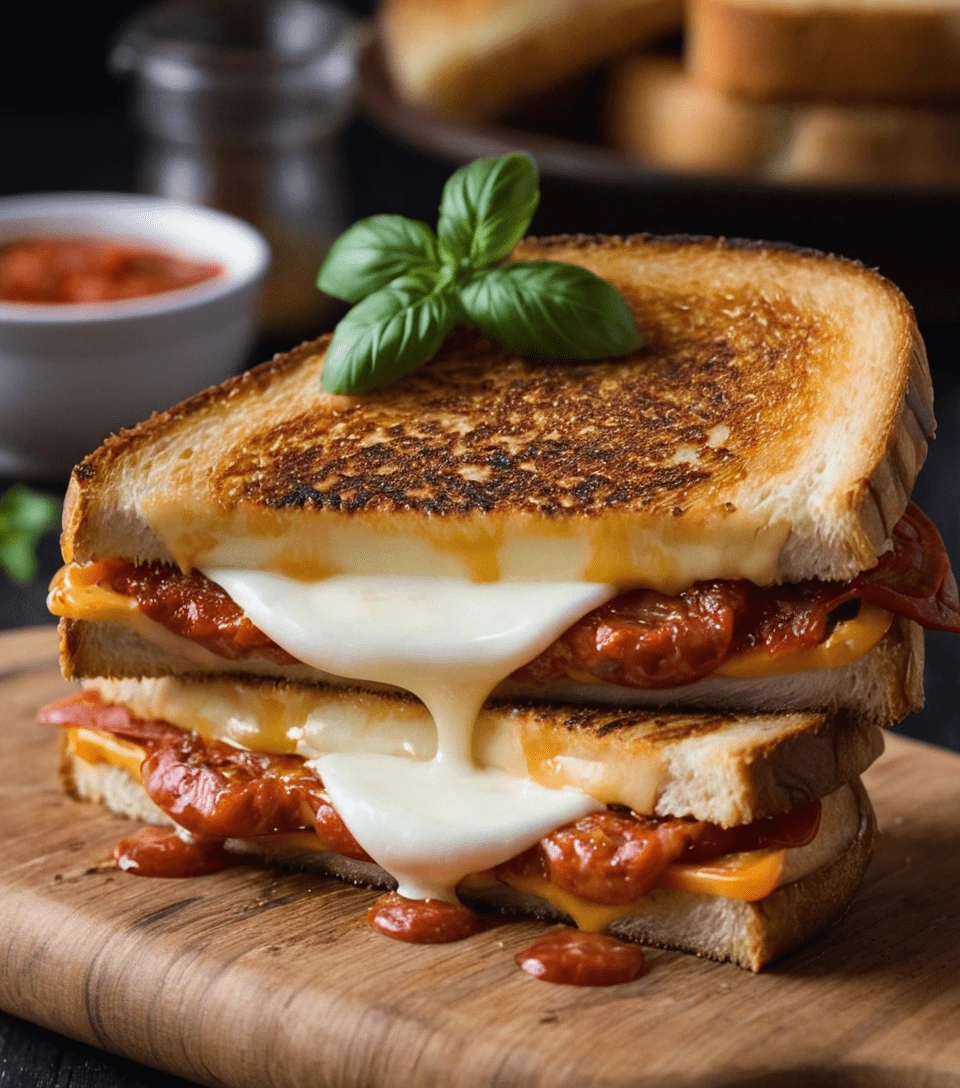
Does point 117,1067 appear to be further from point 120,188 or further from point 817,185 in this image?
point 120,188

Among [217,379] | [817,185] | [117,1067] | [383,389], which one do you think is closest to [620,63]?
[817,185]

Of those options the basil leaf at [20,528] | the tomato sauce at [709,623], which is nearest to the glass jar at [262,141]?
the basil leaf at [20,528]

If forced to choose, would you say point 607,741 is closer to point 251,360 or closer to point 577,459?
point 577,459

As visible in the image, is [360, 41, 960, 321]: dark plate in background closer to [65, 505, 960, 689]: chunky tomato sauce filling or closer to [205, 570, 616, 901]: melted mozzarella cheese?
[65, 505, 960, 689]: chunky tomato sauce filling

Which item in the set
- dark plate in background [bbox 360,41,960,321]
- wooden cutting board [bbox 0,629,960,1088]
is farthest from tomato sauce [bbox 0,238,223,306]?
wooden cutting board [bbox 0,629,960,1088]

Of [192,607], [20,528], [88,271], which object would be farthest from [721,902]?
[88,271]

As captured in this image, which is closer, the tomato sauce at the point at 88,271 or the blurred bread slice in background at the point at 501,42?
the tomato sauce at the point at 88,271

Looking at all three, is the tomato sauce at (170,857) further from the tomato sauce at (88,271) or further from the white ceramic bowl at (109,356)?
the tomato sauce at (88,271)
